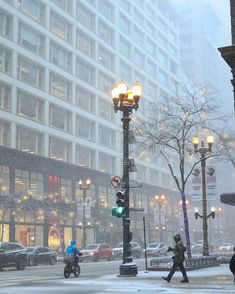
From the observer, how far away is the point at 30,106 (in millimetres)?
60406

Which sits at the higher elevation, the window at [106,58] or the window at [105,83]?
the window at [106,58]

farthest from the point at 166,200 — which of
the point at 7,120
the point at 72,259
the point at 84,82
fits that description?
the point at 72,259

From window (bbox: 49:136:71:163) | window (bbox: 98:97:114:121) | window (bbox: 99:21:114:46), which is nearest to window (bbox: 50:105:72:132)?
window (bbox: 49:136:71:163)

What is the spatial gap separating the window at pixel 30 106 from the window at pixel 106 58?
673 inches

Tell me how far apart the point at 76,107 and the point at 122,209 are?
48.0 meters

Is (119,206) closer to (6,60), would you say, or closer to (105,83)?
(6,60)

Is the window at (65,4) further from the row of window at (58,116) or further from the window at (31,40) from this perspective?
the row of window at (58,116)

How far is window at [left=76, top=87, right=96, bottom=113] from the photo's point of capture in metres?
70.4

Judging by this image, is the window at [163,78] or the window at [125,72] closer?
the window at [125,72]

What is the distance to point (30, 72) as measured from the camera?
61000 millimetres

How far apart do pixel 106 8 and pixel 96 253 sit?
43.4m

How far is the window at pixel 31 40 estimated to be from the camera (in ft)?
196

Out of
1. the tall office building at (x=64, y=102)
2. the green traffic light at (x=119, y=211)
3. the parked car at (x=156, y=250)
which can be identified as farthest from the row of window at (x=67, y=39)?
the green traffic light at (x=119, y=211)

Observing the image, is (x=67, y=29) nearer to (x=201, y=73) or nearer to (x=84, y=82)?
(x=84, y=82)
